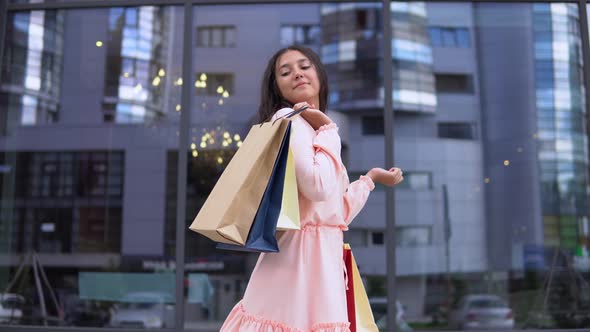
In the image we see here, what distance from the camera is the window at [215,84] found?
28.0ft

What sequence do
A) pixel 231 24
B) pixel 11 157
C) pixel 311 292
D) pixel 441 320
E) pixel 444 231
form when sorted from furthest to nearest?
pixel 444 231
pixel 441 320
pixel 231 24
pixel 11 157
pixel 311 292

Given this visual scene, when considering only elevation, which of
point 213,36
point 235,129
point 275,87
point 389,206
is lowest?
point 389,206

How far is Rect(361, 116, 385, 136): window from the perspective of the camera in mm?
9953

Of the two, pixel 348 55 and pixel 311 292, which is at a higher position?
pixel 348 55

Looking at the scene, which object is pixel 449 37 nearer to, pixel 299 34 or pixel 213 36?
pixel 299 34

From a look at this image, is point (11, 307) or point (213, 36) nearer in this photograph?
point (11, 307)

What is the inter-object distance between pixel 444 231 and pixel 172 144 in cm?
476

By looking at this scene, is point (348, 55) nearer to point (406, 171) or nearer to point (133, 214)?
point (406, 171)

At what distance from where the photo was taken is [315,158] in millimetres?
1789

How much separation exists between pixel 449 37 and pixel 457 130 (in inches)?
64.9

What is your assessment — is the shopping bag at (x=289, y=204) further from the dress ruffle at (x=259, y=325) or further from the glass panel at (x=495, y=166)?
the glass panel at (x=495, y=166)

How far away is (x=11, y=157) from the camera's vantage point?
799 cm

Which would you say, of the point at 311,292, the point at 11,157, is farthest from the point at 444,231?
the point at 311,292

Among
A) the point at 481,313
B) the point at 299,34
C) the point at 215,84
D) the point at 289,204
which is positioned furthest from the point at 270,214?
the point at 481,313
